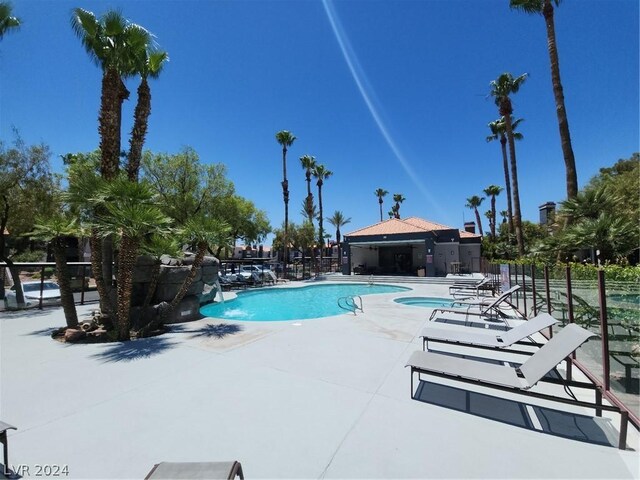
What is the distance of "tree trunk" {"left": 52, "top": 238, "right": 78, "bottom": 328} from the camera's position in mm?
7664

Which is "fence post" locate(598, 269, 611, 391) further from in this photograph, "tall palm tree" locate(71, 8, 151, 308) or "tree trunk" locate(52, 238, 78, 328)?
"tree trunk" locate(52, 238, 78, 328)

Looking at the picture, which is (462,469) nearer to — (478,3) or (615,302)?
(615,302)

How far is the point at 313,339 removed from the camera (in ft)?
23.4

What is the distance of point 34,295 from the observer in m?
12.3

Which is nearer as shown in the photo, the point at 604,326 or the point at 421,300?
the point at 604,326

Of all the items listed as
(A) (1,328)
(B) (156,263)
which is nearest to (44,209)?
(A) (1,328)

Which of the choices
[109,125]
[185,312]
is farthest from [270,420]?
[109,125]

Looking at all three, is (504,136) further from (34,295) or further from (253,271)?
(34,295)

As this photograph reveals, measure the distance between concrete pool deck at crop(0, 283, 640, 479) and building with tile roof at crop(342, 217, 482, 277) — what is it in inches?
890

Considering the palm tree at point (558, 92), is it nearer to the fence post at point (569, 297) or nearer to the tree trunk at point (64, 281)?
the fence post at point (569, 297)

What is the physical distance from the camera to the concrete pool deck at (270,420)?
2.80 meters

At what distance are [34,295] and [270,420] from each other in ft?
48.1

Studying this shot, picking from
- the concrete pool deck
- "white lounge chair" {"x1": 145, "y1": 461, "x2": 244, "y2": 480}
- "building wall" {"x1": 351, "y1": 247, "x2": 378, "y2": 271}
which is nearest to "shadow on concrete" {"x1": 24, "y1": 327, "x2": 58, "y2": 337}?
the concrete pool deck

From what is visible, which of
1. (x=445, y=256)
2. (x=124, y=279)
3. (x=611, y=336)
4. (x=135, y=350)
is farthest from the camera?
(x=445, y=256)
